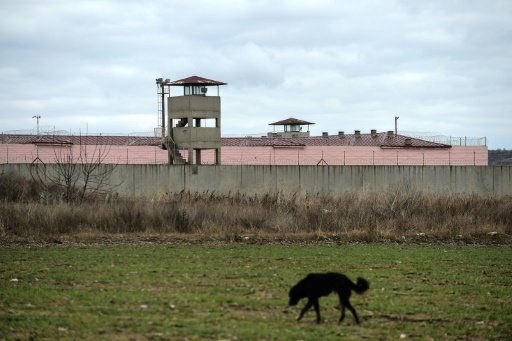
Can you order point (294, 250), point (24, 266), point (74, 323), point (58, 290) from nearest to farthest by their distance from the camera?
point (74, 323) < point (58, 290) < point (24, 266) < point (294, 250)

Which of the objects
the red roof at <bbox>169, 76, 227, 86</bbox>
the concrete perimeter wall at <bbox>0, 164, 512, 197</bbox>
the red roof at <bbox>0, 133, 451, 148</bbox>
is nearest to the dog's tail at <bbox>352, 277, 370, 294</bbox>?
the concrete perimeter wall at <bbox>0, 164, 512, 197</bbox>

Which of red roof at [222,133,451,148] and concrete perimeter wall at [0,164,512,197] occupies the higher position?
red roof at [222,133,451,148]

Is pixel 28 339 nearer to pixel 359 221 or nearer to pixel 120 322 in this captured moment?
pixel 120 322

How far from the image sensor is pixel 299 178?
57.3 m

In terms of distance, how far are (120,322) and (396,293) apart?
5.60 m

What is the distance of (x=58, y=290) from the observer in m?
15.1

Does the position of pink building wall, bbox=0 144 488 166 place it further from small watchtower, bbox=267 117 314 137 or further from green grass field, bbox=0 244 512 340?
green grass field, bbox=0 244 512 340

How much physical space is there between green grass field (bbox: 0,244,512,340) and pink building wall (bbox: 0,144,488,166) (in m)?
46.5

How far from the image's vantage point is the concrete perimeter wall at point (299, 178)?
Answer: 55500 mm

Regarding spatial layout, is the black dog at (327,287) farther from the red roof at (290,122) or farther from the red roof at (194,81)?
the red roof at (290,122)

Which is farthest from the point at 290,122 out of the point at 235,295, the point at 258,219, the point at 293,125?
the point at 235,295

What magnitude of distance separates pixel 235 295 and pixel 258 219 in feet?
53.3

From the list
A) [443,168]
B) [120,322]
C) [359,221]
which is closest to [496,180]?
[443,168]

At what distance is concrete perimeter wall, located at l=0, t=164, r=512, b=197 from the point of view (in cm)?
5550
